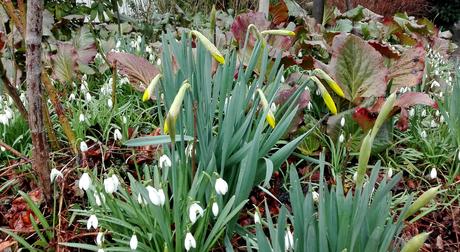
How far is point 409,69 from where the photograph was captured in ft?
9.21

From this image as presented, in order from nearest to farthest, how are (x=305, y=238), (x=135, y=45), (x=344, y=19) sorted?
(x=305, y=238) → (x=135, y=45) → (x=344, y=19)

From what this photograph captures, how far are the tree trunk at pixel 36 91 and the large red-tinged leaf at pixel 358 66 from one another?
1.38m

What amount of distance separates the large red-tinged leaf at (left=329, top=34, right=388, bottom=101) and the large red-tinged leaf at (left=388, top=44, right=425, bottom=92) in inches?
11.4

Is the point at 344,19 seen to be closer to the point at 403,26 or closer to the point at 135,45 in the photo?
the point at 403,26

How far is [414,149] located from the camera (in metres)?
2.77

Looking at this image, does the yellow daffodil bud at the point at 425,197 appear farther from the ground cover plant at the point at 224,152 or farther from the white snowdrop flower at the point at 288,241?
the white snowdrop flower at the point at 288,241

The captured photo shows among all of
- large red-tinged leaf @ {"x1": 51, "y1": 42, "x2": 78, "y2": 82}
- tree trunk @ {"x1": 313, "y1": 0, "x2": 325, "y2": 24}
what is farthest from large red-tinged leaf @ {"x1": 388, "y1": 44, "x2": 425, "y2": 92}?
tree trunk @ {"x1": 313, "y1": 0, "x2": 325, "y2": 24}

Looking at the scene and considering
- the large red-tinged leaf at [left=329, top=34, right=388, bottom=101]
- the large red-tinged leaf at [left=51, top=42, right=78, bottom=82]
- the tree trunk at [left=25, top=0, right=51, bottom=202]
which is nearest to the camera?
the tree trunk at [left=25, top=0, right=51, bottom=202]

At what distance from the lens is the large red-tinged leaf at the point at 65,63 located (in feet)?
10.0

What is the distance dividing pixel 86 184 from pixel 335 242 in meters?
0.80

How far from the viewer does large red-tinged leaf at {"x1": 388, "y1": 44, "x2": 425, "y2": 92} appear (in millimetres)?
2764

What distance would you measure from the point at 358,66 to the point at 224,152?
3.37 ft

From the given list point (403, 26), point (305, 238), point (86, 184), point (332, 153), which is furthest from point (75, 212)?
point (403, 26)

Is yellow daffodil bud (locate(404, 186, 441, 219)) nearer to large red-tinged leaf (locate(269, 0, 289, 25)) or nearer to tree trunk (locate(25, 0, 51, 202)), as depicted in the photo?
tree trunk (locate(25, 0, 51, 202))
